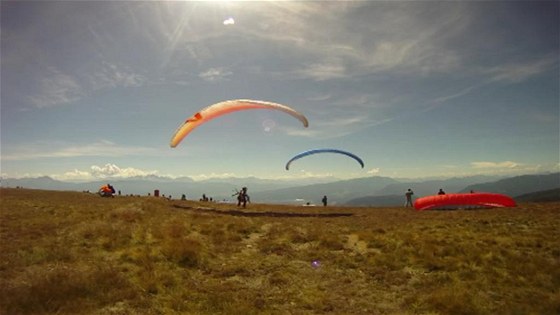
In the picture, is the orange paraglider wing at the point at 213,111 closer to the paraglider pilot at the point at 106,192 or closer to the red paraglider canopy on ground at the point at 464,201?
the red paraglider canopy on ground at the point at 464,201

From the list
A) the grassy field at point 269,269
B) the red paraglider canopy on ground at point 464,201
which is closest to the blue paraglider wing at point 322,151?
the red paraglider canopy on ground at point 464,201

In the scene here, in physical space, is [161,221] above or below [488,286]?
above

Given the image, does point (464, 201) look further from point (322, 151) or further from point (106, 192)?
point (106, 192)

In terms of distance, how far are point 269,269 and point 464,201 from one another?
30.1 metres

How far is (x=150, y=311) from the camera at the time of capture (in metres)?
10.1

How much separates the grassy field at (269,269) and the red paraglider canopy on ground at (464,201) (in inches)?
572

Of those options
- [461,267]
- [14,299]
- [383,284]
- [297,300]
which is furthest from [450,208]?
[14,299]

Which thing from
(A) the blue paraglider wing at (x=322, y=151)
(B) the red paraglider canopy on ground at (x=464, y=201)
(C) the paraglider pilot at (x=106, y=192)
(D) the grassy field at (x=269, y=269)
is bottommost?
(D) the grassy field at (x=269, y=269)

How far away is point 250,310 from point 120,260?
697cm

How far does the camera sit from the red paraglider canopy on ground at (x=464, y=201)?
3803 centimetres

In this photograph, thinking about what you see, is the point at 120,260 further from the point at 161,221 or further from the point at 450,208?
the point at 450,208

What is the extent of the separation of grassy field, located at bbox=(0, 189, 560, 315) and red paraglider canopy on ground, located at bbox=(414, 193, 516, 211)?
47.6 feet

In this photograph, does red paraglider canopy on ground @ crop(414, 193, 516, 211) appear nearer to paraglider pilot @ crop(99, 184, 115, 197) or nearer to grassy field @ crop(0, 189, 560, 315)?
grassy field @ crop(0, 189, 560, 315)

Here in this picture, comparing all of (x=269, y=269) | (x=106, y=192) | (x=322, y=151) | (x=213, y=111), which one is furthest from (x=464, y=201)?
(x=106, y=192)
